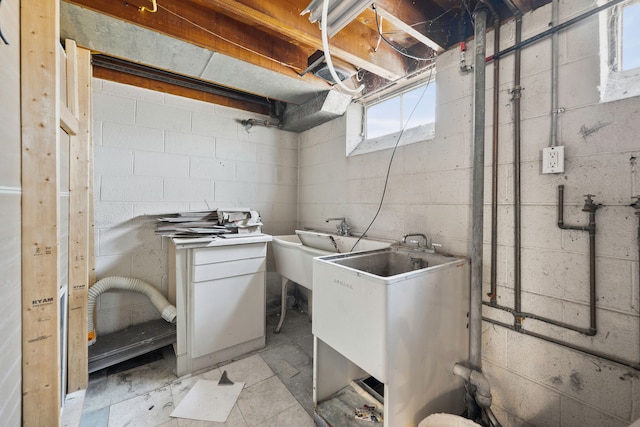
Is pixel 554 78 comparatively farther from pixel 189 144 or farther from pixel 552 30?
pixel 189 144

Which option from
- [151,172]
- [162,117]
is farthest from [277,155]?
[151,172]

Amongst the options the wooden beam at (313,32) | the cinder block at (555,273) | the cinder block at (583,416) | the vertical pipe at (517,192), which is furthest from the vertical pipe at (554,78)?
the cinder block at (583,416)

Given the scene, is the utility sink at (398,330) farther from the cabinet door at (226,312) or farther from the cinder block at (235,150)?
the cinder block at (235,150)

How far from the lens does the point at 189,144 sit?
2.41 m

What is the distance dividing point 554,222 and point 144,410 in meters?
2.45

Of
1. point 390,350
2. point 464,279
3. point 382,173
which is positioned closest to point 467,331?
point 464,279

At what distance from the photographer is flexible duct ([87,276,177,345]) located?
72.6 inches

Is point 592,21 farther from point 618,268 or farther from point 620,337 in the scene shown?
point 620,337

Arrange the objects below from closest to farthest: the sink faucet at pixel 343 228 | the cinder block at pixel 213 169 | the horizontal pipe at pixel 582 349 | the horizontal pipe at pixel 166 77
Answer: the horizontal pipe at pixel 582 349, the horizontal pipe at pixel 166 77, the sink faucet at pixel 343 228, the cinder block at pixel 213 169

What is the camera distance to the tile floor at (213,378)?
1449 millimetres

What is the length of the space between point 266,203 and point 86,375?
1919mm

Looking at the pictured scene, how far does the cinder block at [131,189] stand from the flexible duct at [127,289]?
2.15ft

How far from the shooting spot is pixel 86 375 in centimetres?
160

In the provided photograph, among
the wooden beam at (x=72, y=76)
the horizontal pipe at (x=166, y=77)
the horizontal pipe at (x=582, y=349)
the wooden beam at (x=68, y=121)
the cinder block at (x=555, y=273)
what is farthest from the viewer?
the horizontal pipe at (x=166, y=77)
